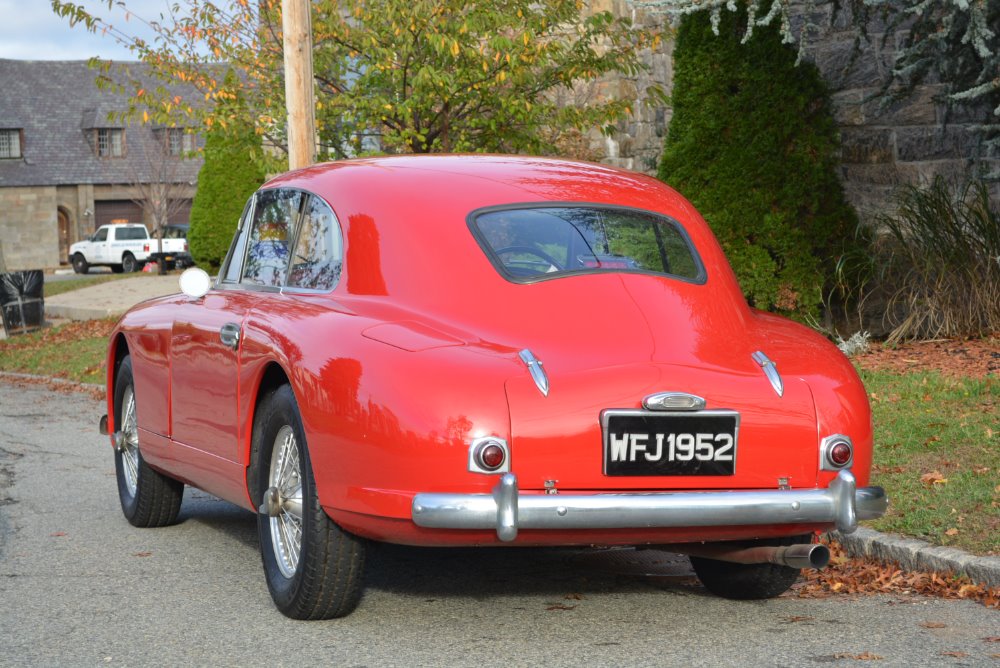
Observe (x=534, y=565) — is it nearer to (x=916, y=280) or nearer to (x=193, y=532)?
(x=193, y=532)

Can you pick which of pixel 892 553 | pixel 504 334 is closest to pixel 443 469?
pixel 504 334

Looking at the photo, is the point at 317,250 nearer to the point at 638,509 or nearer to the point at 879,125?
the point at 638,509

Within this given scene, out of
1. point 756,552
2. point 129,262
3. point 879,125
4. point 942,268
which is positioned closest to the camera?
point 756,552

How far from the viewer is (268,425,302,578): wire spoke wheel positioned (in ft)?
17.7

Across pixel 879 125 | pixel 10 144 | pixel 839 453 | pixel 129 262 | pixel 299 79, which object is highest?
pixel 10 144

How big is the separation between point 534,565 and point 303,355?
1.87 m

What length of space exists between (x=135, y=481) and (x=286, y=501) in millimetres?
A: 2548

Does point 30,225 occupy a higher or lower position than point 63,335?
higher

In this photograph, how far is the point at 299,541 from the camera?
5.44 metres

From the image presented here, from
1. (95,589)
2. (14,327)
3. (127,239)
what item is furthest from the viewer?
(127,239)

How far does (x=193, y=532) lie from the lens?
7438mm

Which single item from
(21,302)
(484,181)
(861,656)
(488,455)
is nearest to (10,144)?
(21,302)

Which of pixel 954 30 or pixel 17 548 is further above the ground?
pixel 954 30

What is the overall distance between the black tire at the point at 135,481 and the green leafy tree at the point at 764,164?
268 inches
